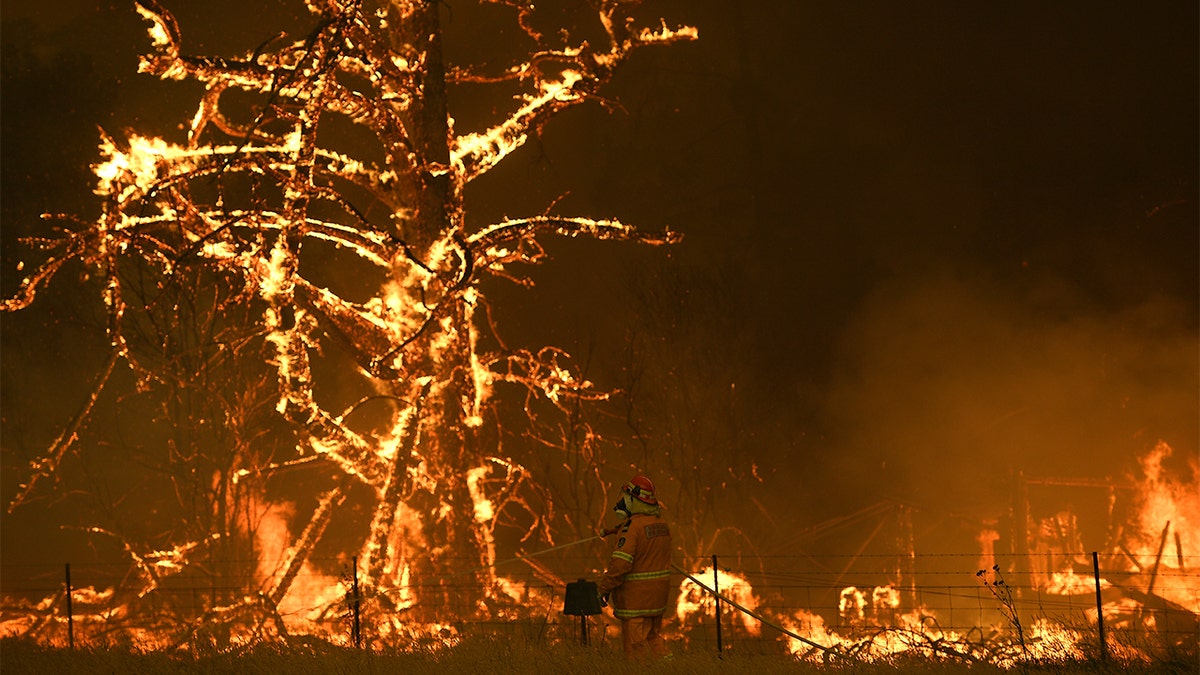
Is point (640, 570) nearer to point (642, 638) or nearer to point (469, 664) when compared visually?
point (642, 638)

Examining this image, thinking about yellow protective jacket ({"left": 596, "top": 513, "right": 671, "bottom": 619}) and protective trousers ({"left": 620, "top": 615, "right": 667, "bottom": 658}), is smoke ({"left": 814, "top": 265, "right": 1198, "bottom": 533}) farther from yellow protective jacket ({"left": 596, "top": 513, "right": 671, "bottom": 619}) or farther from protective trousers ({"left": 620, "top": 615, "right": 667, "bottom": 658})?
yellow protective jacket ({"left": 596, "top": 513, "right": 671, "bottom": 619})

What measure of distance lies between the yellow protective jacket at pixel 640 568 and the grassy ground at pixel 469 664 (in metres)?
0.39

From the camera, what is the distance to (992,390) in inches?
642

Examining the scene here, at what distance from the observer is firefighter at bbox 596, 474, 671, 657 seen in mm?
8141

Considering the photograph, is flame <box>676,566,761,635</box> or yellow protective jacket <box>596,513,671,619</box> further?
flame <box>676,566,761,635</box>

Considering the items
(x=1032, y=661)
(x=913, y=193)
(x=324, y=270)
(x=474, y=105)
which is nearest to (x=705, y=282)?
(x=913, y=193)

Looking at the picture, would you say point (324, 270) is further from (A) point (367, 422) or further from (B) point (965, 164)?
(B) point (965, 164)

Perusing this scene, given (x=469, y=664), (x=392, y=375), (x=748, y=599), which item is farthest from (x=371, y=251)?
(x=748, y=599)

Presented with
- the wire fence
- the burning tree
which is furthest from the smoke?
the burning tree

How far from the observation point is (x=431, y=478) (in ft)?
43.4

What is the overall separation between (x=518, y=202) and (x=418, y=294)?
5.49 m

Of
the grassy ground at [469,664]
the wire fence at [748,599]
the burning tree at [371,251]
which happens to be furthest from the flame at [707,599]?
the grassy ground at [469,664]

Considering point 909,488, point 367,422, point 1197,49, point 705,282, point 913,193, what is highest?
point 1197,49

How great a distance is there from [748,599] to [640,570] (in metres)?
7.59
